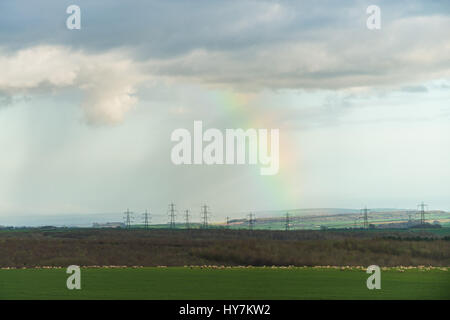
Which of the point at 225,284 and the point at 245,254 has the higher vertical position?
the point at 225,284

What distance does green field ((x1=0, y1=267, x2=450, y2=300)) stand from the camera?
38875 mm

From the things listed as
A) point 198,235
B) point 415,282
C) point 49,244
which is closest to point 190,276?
point 415,282

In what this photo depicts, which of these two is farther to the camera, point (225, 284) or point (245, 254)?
point (245, 254)

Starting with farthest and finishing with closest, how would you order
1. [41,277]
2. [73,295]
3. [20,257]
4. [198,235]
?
[198,235] → [20,257] → [41,277] → [73,295]

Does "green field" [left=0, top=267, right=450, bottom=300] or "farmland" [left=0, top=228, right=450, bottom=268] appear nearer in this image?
"green field" [left=0, top=267, right=450, bottom=300]

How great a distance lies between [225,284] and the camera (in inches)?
1662

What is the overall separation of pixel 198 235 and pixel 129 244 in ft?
151

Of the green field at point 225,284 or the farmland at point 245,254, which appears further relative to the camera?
the farmland at point 245,254

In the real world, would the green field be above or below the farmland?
above

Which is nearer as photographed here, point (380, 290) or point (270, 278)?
point (380, 290)

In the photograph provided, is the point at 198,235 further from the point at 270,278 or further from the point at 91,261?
the point at 270,278

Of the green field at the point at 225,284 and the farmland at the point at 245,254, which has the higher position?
the green field at the point at 225,284

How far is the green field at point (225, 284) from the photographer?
38.9 metres
